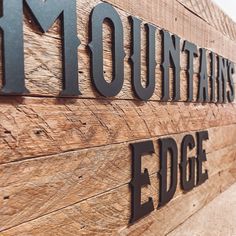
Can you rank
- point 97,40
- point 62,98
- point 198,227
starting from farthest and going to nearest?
point 198,227 < point 97,40 < point 62,98

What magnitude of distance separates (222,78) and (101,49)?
4.40 feet

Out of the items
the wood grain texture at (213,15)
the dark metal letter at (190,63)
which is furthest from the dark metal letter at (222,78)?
the dark metal letter at (190,63)

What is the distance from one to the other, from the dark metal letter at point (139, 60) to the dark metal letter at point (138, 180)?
195 mm

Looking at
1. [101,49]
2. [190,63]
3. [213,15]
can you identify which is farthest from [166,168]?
[213,15]

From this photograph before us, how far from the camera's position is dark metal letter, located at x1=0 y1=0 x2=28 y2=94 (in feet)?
2.56

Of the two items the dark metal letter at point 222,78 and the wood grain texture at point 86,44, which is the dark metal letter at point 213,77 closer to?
the dark metal letter at point 222,78

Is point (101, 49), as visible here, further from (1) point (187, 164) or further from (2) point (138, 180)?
(1) point (187, 164)

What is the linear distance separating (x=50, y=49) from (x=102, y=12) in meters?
0.28

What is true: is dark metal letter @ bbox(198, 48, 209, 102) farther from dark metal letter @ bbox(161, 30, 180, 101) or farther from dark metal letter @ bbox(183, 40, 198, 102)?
dark metal letter @ bbox(161, 30, 180, 101)

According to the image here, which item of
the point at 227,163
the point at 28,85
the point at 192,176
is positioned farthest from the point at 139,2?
the point at 227,163

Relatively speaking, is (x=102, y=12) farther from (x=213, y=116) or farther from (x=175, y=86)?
(x=213, y=116)

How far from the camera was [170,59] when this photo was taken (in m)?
1.53

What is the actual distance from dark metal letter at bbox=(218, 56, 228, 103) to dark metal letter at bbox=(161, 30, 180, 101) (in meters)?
0.66

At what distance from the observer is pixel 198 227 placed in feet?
5.52
